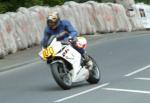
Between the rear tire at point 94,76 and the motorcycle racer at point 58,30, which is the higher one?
the motorcycle racer at point 58,30

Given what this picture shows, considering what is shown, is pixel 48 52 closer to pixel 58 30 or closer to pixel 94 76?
pixel 58 30

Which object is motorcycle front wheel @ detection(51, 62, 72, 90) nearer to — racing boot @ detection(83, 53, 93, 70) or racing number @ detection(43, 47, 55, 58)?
racing number @ detection(43, 47, 55, 58)

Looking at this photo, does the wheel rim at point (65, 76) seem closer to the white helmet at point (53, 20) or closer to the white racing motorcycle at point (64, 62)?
the white racing motorcycle at point (64, 62)

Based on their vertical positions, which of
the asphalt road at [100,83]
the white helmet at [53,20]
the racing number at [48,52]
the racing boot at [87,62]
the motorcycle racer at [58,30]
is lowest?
the asphalt road at [100,83]

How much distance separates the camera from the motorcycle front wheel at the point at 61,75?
14188mm

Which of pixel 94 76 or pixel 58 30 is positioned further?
pixel 94 76

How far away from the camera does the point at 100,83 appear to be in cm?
1524

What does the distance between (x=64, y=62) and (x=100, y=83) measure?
1234 mm

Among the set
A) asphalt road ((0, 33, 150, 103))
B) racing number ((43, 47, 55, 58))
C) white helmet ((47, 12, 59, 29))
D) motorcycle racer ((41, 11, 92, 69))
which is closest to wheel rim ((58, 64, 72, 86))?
asphalt road ((0, 33, 150, 103))

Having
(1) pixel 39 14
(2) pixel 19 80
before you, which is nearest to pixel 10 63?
(2) pixel 19 80

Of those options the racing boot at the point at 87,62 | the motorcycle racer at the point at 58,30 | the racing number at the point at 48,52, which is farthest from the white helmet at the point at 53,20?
the racing boot at the point at 87,62

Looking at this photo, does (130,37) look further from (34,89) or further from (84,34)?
(34,89)

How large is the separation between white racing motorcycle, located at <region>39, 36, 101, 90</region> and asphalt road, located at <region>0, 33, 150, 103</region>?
0.82 feet

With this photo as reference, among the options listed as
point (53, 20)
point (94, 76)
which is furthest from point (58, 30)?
point (94, 76)
